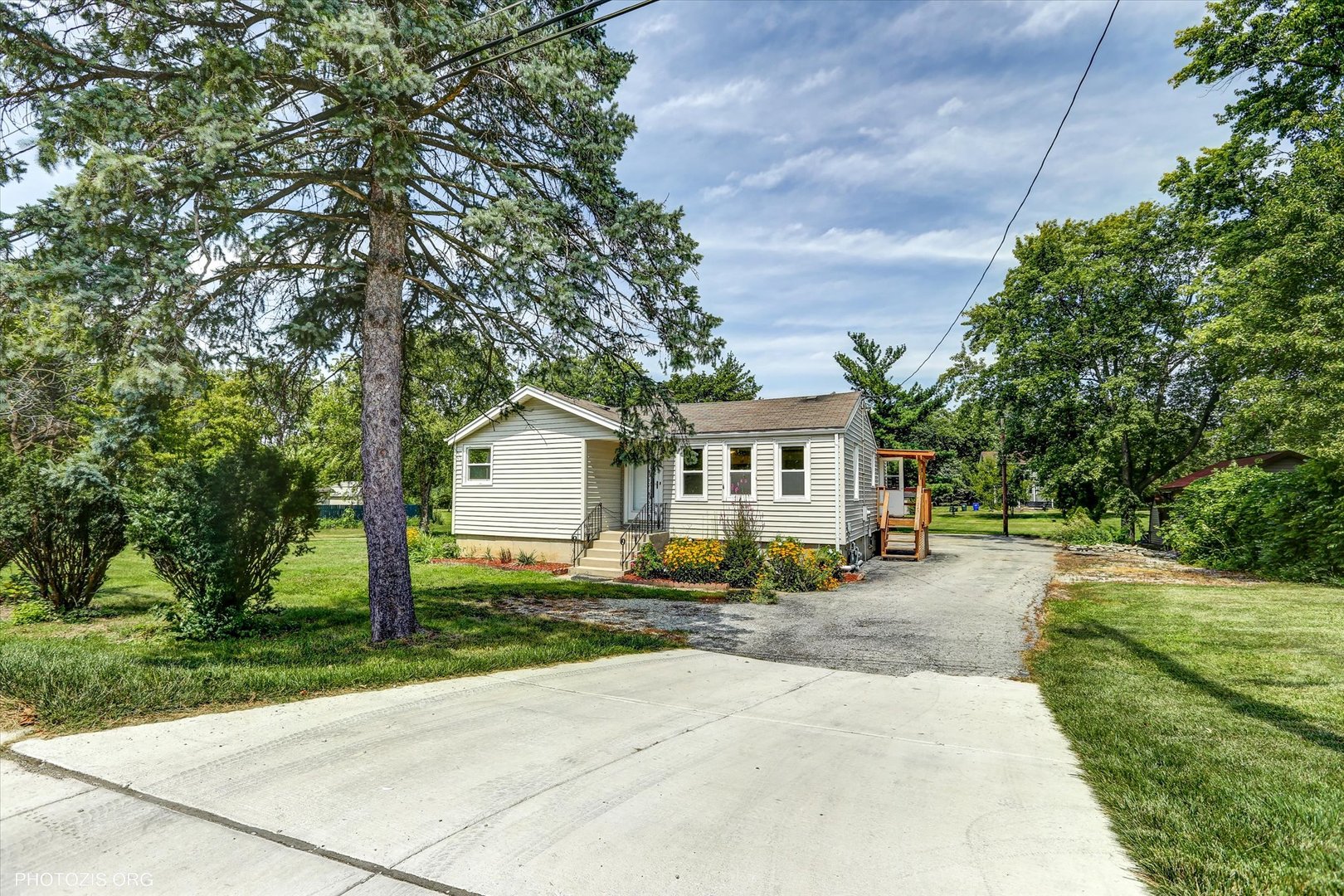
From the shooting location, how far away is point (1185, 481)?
24.8 m

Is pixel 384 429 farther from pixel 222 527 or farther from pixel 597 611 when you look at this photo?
pixel 597 611

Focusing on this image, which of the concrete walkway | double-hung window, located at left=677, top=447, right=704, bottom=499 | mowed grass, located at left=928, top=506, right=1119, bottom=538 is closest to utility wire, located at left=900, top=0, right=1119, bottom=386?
double-hung window, located at left=677, top=447, right=704, bottom=499

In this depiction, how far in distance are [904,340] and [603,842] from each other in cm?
2911

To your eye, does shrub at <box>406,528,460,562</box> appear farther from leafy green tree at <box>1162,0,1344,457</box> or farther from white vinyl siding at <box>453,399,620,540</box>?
leafy green tree at <box>1162,0,1344,457</box>

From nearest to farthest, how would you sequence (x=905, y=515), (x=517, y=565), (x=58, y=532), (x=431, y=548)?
1. (x=58, y=532)
2. (x=517, y=565)
3. (x=431, y=548)
4. (x=905, y=515)

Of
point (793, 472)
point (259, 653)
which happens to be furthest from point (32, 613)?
point (793, 472)

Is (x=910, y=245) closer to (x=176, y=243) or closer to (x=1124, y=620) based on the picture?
(x=1124, y=620)

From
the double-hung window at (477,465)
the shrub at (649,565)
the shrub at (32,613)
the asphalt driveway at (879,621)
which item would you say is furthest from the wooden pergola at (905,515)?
the shrub at (32,613)

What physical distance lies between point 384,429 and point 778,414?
11.6 m

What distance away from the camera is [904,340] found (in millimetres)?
29109

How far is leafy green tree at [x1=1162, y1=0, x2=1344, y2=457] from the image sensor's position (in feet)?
43.2

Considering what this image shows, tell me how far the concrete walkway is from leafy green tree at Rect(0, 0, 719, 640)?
362cm

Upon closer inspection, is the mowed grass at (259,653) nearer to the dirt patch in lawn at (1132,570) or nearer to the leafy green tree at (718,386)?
the dirt patch in lawn at (1132,570)

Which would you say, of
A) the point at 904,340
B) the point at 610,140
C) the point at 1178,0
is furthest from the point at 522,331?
the point at 904,340
